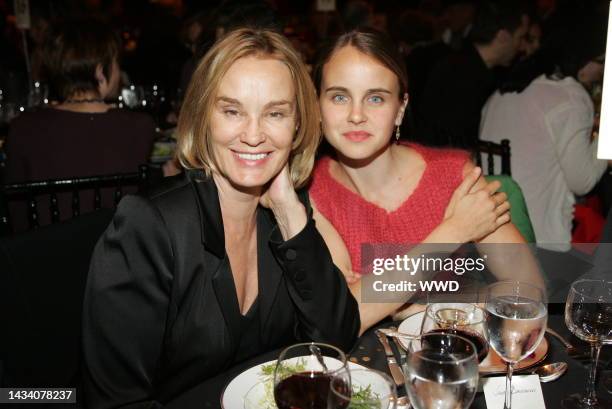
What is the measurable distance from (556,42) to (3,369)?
3156 mm

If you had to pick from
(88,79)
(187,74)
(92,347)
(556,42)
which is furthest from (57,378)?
(187,74)

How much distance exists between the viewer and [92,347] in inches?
57.7

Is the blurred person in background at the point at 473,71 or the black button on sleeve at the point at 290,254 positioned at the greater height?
the blurred person in background at the point at 473,71

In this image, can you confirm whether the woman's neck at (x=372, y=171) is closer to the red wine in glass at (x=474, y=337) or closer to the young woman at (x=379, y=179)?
the young woman at (x=379, y=179)

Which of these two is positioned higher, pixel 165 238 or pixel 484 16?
pixel 484 16

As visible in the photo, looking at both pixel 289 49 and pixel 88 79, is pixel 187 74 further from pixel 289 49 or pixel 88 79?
pixel 289 49

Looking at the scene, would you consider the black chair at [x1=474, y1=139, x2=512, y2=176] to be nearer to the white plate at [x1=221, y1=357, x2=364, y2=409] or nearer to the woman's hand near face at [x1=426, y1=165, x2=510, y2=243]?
the woman's hand near face at [x1=426, y1=165, x2=510, y2=243]

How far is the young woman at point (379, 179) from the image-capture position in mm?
2008

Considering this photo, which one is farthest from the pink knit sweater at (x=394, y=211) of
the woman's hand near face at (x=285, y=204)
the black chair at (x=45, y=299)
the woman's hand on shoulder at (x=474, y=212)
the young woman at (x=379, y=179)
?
the black chair at (x=45, y=299)

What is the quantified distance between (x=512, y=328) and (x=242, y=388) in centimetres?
56

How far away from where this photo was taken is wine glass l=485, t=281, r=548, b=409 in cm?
117

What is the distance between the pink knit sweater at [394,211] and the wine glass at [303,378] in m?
1.12

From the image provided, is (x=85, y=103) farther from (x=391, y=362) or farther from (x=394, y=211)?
(x=391, y=362)

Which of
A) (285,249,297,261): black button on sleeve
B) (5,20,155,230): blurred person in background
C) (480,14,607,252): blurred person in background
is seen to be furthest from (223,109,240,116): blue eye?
(480,14,607,252): blurred person in background
